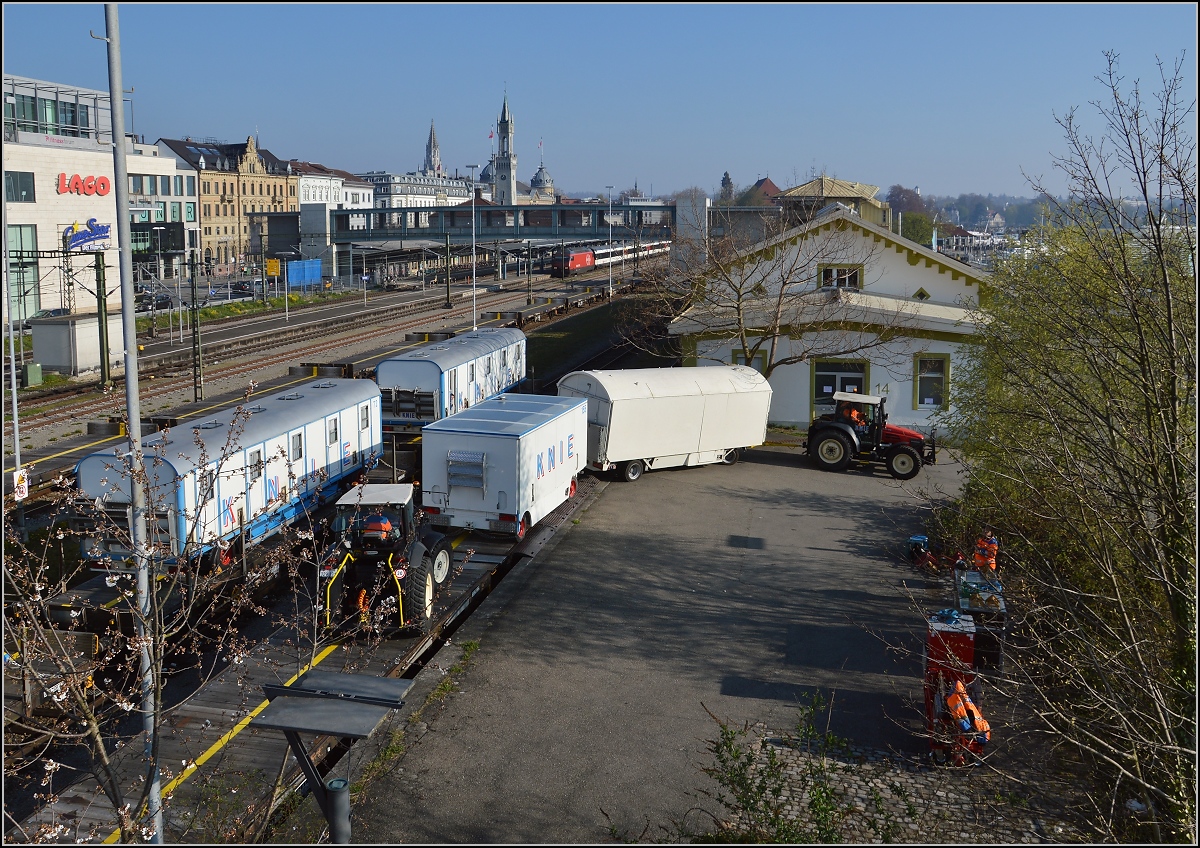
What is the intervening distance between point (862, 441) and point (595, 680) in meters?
15.3

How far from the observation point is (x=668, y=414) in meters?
26.7

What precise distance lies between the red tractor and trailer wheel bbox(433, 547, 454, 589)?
→ 43.7ft

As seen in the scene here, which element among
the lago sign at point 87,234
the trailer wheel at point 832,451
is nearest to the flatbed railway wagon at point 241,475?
the trailer wheel at point 832,451

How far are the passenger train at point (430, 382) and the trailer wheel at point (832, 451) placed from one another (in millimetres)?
10067

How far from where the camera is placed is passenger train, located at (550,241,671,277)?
100625mm

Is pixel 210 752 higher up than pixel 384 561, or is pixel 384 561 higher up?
pixel 384 561

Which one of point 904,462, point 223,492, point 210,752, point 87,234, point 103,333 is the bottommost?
point 210,752

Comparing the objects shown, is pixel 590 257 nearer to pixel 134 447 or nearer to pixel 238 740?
pixel 238 740

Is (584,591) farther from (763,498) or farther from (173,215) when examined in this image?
(173,215)

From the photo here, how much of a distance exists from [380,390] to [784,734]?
55.8ft

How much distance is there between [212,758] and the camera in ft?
40.0

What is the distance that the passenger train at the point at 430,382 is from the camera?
1097 inches

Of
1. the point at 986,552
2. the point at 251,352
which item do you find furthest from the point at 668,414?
the point at 251,352

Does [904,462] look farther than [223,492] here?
Yes
